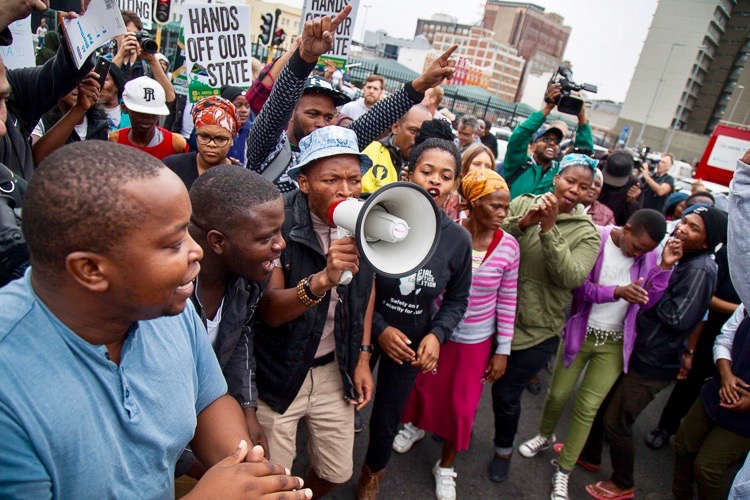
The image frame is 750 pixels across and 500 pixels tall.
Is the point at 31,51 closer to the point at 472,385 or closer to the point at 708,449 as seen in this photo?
the point at 472,385

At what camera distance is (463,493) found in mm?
3225

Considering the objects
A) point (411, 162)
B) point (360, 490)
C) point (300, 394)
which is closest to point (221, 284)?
point (300, 394)

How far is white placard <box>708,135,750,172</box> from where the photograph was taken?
28.6 ft

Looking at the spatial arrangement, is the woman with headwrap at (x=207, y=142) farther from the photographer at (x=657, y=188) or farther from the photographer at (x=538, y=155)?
the photographer at (x=657, y=188)

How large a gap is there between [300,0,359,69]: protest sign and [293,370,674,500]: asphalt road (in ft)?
11.3

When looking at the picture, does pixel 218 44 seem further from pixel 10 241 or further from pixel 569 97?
pixel 10 241

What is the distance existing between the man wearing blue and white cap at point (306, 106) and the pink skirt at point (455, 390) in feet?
5.09

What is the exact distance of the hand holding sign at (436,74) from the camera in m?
2.90

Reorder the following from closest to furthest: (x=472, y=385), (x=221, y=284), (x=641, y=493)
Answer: (x=221, y=284), (x=472, y=385), (x=641, y=493)

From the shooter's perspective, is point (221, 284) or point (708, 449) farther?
point (708, 449)

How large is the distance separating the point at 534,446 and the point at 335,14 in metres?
4.10

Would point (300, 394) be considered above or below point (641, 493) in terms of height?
above

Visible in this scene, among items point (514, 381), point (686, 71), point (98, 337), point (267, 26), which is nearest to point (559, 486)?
point (514, 381)

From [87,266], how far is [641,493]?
417cm
